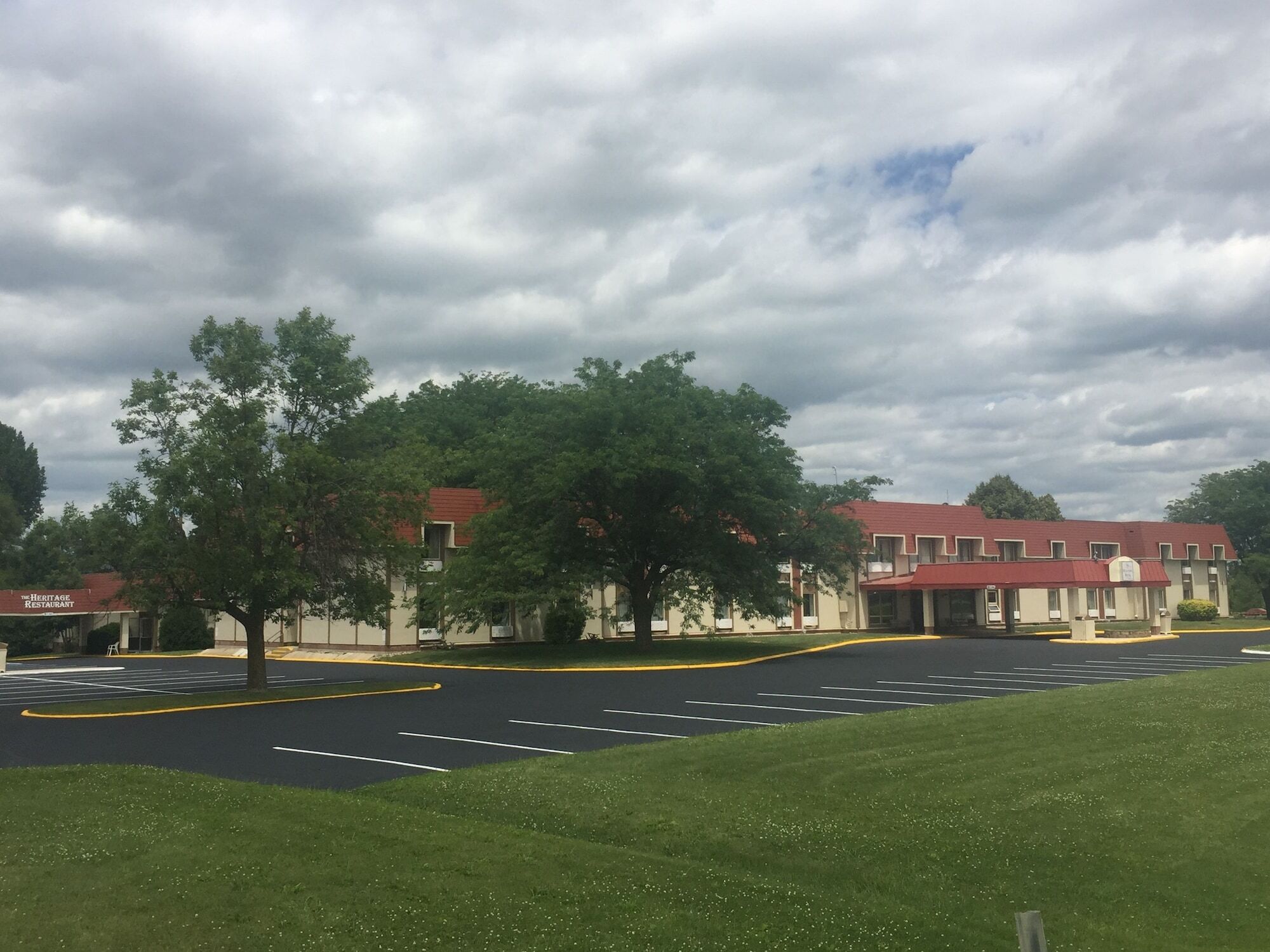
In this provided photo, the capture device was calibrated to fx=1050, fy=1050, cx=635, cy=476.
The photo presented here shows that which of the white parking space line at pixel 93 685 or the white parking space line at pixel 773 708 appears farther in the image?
the white parking space line at pixel 93 685

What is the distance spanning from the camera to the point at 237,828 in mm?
10211

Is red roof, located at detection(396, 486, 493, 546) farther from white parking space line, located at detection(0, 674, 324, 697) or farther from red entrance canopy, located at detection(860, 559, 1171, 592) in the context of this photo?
red entrance canopy, located at detection(860, 559, 1171, 592)

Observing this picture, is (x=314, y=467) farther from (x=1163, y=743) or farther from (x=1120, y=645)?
(x=1120, y=645)

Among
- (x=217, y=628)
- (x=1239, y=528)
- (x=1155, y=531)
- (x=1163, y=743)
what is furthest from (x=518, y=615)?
(x=1239, y=528)

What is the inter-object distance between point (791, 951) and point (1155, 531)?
76176 mm

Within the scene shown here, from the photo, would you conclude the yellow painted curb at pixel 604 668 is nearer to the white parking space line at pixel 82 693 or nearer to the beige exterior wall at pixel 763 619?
the beige exterior wall at pixel 763 619

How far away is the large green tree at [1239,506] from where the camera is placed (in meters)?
97.8

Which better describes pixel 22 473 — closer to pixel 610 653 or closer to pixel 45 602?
pixel 45 602

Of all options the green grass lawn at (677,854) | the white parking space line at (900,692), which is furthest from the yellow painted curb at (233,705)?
the green grass lawn at (677,854)

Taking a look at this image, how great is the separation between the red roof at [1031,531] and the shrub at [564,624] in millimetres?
19584

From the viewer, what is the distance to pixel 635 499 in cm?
4088

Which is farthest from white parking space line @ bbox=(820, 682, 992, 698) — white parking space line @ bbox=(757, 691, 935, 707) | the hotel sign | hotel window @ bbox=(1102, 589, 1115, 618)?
hotel window @ bbox=(1102, 589, 1115, 618)

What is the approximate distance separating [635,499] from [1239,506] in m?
81.3

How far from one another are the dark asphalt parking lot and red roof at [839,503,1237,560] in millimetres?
25144
